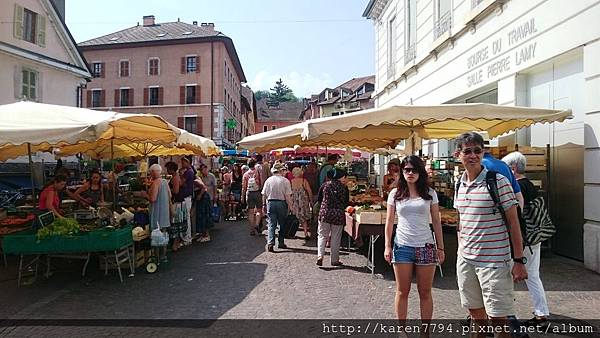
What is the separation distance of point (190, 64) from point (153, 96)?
15.9 feet

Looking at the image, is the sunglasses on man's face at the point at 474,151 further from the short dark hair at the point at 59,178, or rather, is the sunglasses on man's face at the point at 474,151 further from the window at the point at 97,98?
the window at the point at 97,98

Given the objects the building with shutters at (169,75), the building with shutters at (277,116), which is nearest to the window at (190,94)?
the building with shutters at (169,75)

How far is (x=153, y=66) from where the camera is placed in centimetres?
4228

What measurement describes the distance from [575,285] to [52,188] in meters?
8.26

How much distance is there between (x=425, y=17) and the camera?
14016 mm

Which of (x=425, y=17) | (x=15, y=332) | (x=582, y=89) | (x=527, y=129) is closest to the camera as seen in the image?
(x=15, y=332)

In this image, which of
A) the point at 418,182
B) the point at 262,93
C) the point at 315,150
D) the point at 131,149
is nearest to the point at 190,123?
the point at 315,150

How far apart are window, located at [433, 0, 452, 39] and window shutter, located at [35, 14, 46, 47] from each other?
17846mm

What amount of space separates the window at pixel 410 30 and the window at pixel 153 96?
31542mm

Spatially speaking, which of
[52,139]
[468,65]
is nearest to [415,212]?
[52,139]

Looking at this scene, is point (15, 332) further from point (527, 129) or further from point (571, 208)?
point (527, 129)

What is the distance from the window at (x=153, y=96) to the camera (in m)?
42.2

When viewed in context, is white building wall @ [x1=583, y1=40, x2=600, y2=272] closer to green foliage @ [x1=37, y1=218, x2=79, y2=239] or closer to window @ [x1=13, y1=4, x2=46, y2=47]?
green foliage @ [x1=37, y1=218, x2=79, y2=239]

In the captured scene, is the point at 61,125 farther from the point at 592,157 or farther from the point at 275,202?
the point at 592,157
